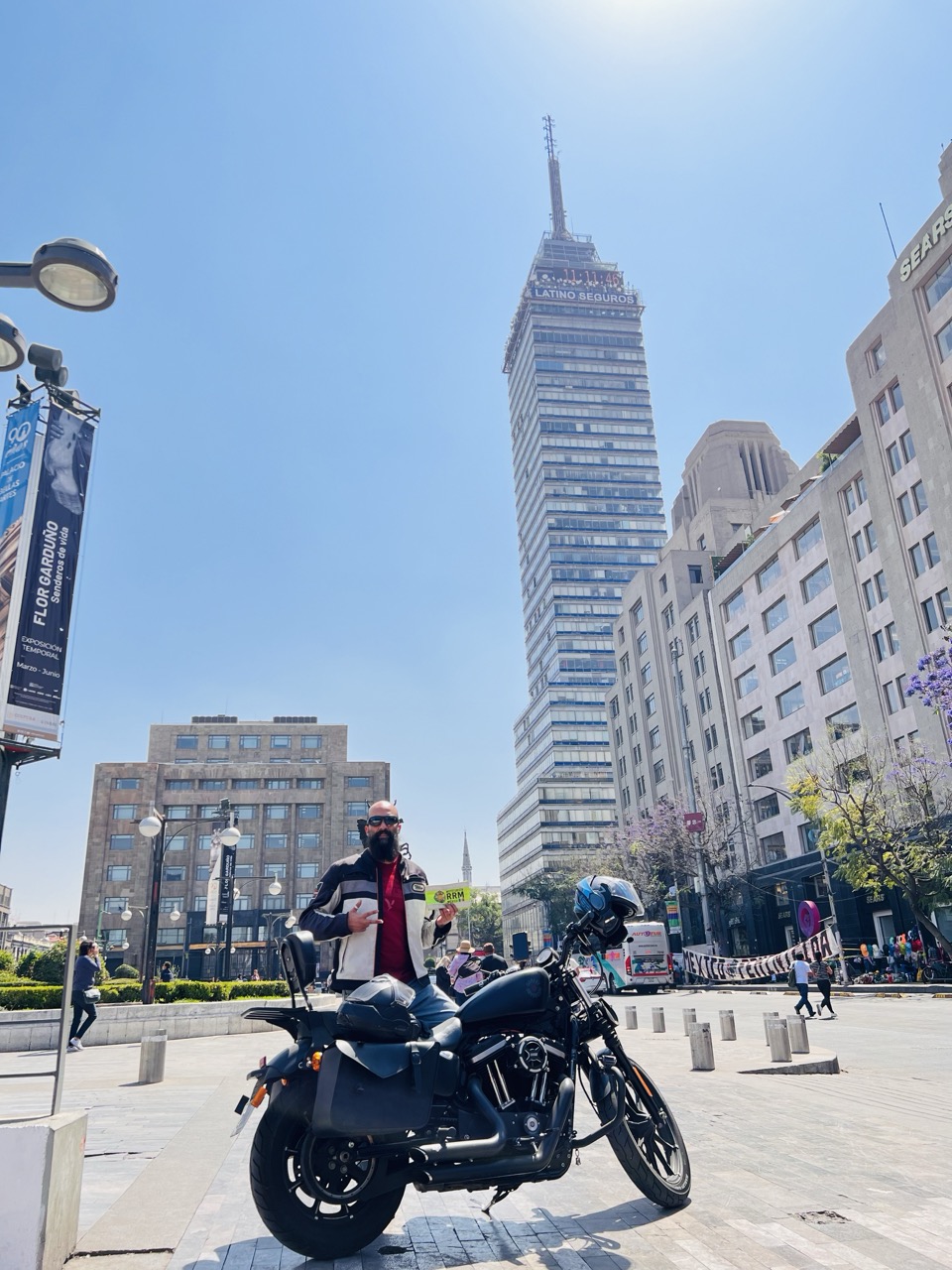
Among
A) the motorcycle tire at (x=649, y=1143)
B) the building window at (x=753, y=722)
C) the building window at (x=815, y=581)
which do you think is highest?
the building window at (x=815, y=581)

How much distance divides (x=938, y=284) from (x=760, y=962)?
1130 inches

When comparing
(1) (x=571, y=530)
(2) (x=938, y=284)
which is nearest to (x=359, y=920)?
(2) (x=938, y=284)

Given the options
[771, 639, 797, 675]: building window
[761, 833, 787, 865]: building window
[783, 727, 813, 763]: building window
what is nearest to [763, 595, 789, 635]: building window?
[771, 639, 797, 675]: building window

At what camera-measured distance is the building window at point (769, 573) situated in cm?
5057

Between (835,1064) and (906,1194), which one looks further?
(835,1064)

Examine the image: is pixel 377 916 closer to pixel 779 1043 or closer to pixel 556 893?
pixel 779 1043

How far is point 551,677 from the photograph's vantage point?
126 meters

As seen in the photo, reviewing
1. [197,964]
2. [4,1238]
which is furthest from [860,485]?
[197,964]

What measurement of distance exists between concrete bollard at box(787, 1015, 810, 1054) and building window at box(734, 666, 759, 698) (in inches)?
1654

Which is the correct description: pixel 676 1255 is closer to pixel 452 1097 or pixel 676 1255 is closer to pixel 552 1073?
pixel 552 1073

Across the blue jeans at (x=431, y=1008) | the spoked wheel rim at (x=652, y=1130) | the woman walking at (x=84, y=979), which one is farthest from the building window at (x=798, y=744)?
the blue jeans at (x=431, y=1008)

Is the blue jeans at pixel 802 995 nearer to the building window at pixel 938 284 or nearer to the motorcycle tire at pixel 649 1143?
the motorcycle tire at pixel 649 1143

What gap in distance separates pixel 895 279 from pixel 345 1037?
42.7 meters

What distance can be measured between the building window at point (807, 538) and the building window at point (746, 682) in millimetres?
7984
